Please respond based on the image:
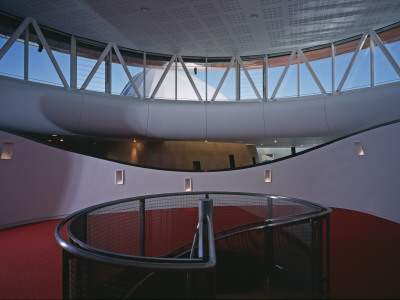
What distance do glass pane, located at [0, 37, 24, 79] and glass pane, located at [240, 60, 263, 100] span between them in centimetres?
877

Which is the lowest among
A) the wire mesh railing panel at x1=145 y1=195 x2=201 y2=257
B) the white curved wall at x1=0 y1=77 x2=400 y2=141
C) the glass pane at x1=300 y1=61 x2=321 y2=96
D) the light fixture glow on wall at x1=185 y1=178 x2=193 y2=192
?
the wire mesh railing panel at x1=145 y1=195 x2=201 y2=257

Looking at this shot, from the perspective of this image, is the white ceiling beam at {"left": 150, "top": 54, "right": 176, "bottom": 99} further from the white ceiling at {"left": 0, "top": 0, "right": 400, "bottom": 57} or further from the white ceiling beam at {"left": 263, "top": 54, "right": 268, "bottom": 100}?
→ the white ceiling beam at {"left": 263, "top": 54, "right": 268, "bottom": 100}

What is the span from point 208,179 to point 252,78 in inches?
258

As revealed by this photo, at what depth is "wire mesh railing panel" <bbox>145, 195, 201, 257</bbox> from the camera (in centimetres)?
462

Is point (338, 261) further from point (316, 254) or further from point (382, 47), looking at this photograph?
point (382, 47)

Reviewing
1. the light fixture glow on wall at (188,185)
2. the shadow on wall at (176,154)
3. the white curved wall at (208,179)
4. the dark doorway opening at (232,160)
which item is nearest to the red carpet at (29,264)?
the white curved wall at (208,179)

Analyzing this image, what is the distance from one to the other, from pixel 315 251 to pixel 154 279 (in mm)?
2173

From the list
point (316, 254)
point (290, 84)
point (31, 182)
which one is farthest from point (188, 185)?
point (290, 84)

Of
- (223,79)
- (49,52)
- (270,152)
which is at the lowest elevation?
(270,152)

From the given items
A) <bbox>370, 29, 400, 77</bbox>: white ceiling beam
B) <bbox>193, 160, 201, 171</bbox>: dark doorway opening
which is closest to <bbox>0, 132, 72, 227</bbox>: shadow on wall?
<bbox>193, 160, 201, 171</bbox>: dark doorway opening

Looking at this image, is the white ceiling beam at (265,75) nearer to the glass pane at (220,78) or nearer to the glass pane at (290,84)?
the glass pane at (290,84)

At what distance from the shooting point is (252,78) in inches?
462

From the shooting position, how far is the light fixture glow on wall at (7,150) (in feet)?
16.5

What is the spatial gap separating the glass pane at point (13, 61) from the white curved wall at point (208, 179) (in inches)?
187
